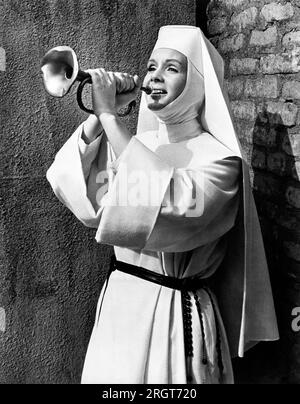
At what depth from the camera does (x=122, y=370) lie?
2.83 metres

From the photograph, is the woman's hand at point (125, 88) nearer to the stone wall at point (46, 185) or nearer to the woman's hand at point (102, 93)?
the woman's hand at point (102, 93)

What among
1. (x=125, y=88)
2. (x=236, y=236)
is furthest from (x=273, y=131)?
(x=125, y=88)

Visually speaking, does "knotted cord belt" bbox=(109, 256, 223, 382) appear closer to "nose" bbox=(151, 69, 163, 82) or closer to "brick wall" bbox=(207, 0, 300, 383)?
"brick wall" bbox=(207, 0, 300, 383)

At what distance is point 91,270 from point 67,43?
128cm

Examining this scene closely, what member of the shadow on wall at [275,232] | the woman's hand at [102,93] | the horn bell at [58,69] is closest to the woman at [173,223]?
the woman's hand at [102,93]

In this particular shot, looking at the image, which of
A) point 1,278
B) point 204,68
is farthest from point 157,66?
point 1,278

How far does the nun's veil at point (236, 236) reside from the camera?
9.36 ft

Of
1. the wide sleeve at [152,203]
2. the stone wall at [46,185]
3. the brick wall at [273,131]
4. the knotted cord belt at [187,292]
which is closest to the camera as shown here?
the wide sleeve at [152,203]

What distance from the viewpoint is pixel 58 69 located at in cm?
283

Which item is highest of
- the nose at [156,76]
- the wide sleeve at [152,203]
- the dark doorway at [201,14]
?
the dark doorway at [201,14]

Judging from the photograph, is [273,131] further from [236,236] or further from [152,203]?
[152,203]

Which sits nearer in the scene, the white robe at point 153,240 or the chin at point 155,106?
the white robe at point 153,240

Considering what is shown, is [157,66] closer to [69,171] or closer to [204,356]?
[69,171]

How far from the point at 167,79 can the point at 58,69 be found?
47 cm
